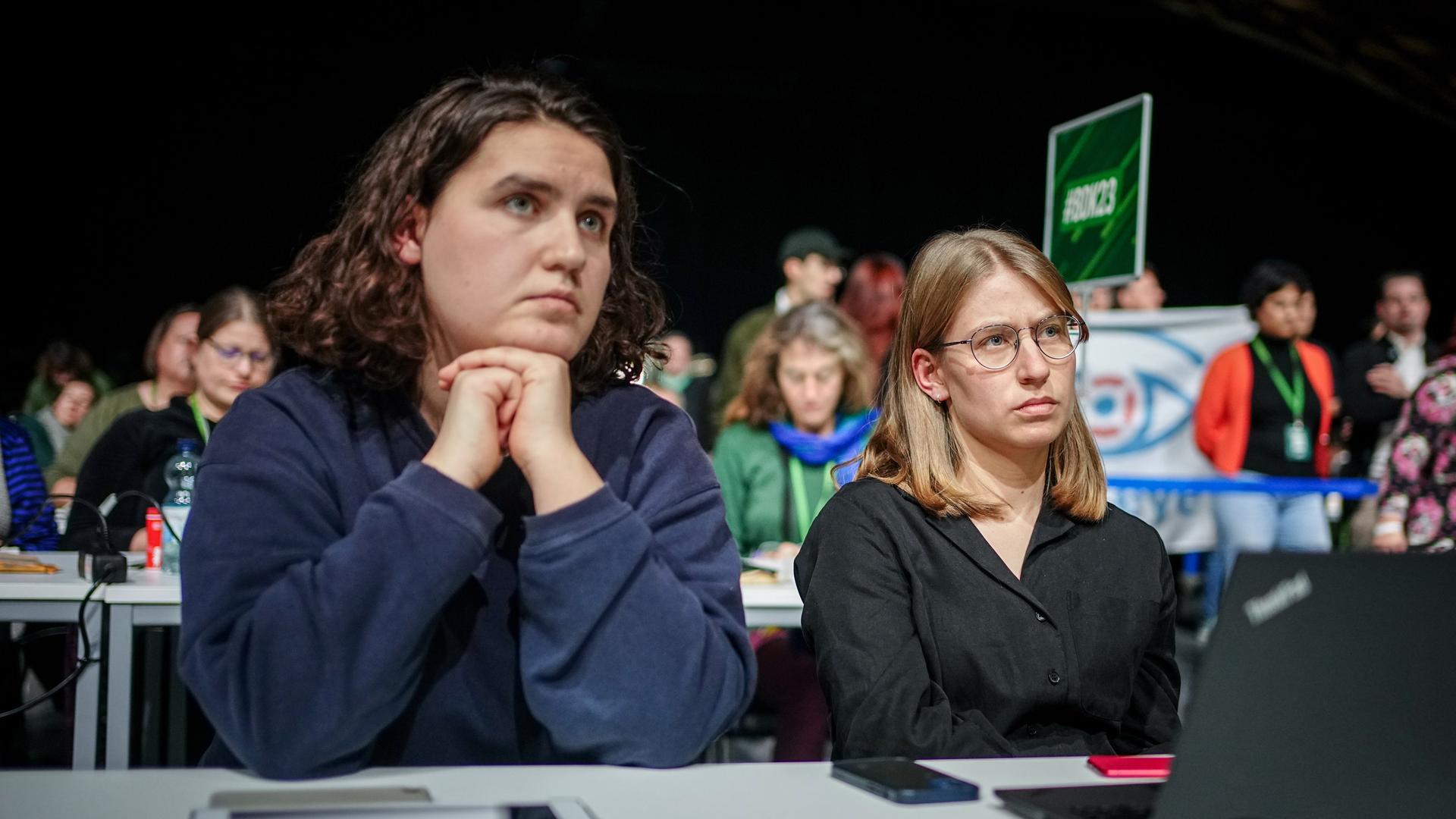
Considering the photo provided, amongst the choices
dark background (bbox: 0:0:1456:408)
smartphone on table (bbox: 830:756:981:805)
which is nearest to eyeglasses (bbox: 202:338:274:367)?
smartphone on table (bbox: 830:756:981:805)

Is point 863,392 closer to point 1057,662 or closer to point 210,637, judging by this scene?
point 1057,662

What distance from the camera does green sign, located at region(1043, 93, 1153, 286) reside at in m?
3.24

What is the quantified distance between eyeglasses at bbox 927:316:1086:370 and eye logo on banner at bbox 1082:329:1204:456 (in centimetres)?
409

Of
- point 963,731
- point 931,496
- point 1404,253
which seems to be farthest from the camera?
point 1404,253

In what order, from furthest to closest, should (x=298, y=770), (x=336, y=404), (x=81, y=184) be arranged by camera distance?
(x=81, y=184) < (x=336, y=404) < (x=298, y=770)

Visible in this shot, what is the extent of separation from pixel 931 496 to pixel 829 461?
2.04 meters

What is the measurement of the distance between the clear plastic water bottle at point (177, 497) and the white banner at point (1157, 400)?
3928 millimetres

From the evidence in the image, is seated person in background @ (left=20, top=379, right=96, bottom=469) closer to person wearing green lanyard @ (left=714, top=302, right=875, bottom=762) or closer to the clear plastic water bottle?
the clear plastic water bottle

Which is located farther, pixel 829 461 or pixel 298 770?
pixel 829 461

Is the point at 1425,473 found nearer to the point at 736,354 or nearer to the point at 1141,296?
the point at 736,354

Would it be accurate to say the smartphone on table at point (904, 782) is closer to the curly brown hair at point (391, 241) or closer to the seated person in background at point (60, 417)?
the curly brown hair at point (391, 241)

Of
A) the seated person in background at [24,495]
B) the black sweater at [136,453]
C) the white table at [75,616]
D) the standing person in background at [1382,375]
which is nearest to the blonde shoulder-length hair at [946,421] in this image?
the white table at [75,616]

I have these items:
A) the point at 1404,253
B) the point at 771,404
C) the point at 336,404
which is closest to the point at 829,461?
the point at 771,404

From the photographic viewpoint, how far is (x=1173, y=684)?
70.1 inches
